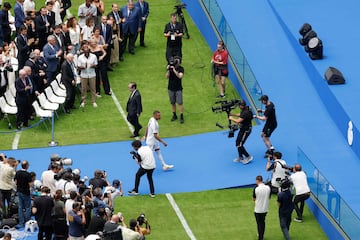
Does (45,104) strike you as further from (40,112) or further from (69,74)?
(69,74)

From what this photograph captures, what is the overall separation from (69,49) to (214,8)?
5648 mm

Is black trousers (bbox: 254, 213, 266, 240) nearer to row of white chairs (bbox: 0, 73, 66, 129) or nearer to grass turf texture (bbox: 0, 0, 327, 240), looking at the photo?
grass turf texture (bbox: 0, 0, 327, 240)

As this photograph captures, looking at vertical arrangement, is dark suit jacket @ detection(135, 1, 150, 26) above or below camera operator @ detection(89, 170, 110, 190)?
above

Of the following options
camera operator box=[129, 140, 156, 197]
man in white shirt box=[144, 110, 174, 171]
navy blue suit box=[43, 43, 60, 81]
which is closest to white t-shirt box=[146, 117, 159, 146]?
man in white shirt box=[144, 110, 174, 171]

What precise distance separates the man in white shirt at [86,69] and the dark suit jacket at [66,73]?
0.39 meters

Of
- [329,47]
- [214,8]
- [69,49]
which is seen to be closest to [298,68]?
[329,47]

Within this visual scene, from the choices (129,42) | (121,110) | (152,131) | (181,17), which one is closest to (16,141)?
(121,110)

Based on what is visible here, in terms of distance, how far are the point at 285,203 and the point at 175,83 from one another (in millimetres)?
6932

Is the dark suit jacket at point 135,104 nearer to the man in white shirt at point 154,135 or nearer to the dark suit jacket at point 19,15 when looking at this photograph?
the man in white shirt at point 154,135

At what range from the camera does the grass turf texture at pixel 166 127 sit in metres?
29.9

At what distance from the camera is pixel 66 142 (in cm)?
3419

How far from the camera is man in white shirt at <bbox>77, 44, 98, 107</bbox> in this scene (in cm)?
3528

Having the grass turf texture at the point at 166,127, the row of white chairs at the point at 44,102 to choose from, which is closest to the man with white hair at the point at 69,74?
the row of white chairs at the point at 44,102

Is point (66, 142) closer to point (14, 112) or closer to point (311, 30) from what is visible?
point (14, 112)
